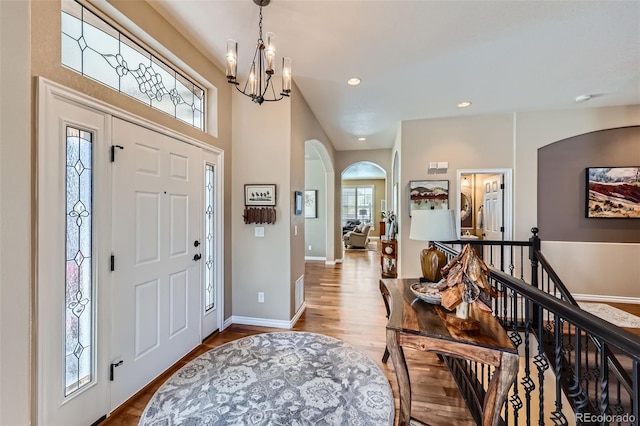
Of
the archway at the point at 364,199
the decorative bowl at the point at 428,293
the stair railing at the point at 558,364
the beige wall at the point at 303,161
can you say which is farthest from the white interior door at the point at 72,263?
the archway at the point at 364,199

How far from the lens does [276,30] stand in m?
2.32

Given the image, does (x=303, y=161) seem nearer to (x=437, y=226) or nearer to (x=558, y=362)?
(x=437, y=226)

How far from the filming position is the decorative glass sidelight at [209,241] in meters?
2.93

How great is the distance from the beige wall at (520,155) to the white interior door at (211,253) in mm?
3196

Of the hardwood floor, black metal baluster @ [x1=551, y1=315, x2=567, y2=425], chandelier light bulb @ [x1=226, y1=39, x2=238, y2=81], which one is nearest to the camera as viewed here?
black metal baluster @ [x1=551, y1=315, x2=567, y2=425]

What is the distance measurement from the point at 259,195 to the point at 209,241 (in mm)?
777

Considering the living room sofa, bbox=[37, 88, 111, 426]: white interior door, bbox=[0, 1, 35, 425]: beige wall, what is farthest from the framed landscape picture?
the living room sofa

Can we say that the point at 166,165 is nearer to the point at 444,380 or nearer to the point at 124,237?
the point at 124,237

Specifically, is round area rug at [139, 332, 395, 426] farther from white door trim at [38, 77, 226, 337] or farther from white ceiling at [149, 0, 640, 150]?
white ceiling at [149, 0, 640, 150]

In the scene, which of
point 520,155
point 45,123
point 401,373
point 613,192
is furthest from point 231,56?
point 613,192

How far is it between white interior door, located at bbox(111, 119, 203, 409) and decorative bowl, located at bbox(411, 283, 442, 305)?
6.92 feet

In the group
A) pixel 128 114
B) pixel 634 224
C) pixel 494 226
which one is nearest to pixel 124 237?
pixel 128 114

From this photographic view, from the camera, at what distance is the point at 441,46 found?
8.38ft

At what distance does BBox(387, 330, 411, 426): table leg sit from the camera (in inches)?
59.4
